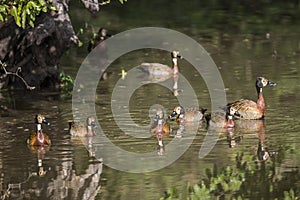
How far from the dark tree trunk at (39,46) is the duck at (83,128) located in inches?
120

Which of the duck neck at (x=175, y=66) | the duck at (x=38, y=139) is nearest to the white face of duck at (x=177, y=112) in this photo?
the duck at (x=38, y=139)

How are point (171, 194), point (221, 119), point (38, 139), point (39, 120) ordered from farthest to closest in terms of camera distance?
point (221, 119) < point (39, 120) < point (38, 139) < point (171, 194)

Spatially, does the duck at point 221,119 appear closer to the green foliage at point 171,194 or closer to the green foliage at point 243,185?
the green foliage at point 243,185

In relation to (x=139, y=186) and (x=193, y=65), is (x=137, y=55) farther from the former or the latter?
Result: (x=139, y=186)

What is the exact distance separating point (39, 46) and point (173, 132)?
426cm

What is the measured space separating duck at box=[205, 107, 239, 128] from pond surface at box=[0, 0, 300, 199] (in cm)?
20

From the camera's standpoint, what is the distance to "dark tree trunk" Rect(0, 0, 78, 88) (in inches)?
655

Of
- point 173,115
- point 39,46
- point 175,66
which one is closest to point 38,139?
Result: point 173,115

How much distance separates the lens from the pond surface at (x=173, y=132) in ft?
36.7

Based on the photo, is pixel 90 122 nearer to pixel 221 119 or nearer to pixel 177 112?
pixel 177 112

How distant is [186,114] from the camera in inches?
567

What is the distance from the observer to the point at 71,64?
65.3ft

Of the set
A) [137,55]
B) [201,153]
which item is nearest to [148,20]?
[137,55]

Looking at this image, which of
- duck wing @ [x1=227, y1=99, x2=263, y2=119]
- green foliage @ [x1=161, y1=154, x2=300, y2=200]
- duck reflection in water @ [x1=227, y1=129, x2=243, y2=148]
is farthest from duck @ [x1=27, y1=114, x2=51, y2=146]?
duck wing @ [x1=227, y1=99, x2=263, y2=119]
